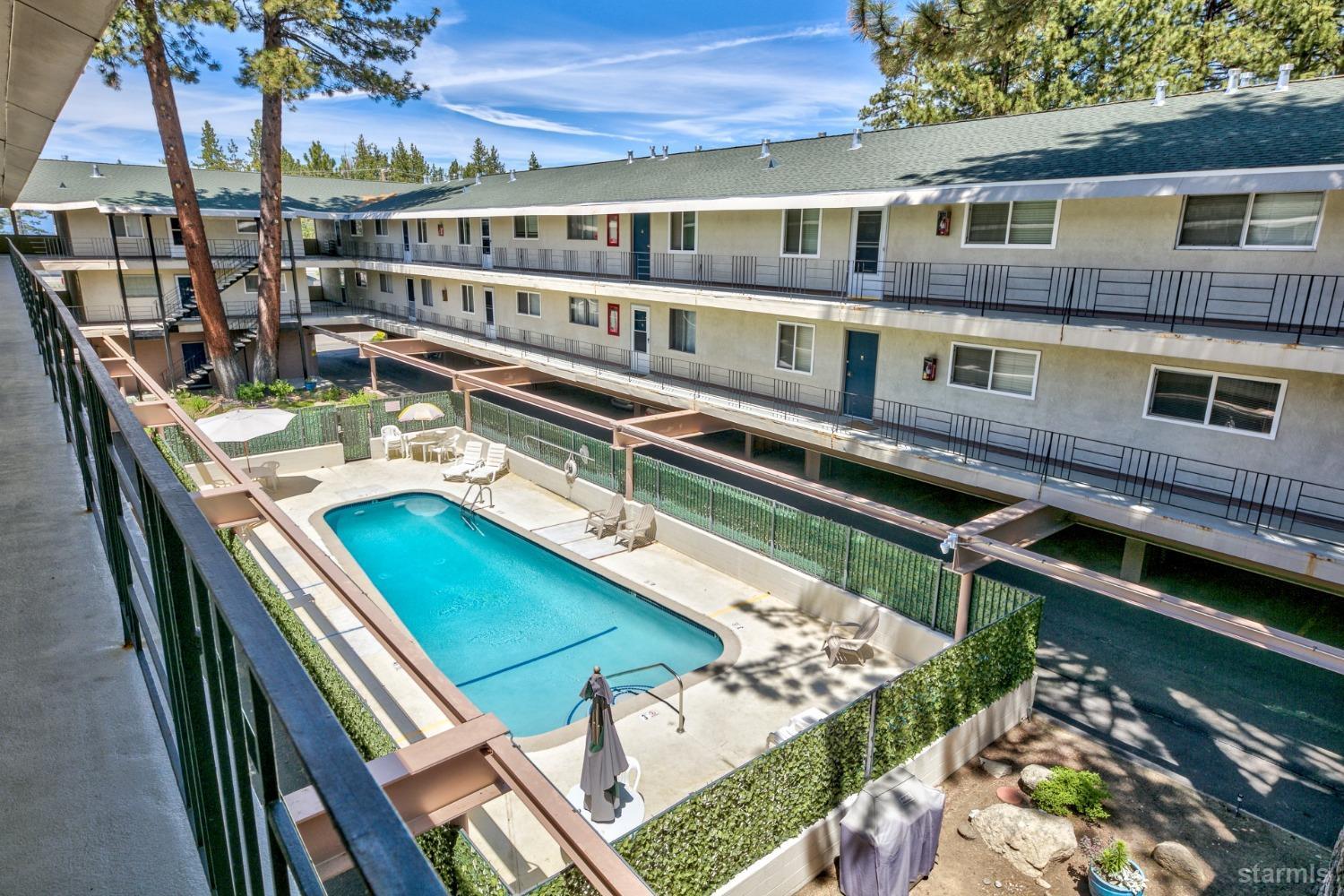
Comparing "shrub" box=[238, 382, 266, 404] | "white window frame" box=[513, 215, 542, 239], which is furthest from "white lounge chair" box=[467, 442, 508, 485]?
"shrub" box=[238, 382, 266, 404]

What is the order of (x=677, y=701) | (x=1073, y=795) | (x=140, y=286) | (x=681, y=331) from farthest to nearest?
(x=140, y=286) → (x=681, y=331) → (x=677, y=701) → (x=1073, y=795)

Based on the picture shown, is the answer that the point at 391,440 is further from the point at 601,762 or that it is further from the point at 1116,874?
the point at 1116,874

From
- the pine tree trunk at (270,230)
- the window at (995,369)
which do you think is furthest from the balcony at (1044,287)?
the pine tree trunk at (270,230)

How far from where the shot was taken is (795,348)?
22.7m

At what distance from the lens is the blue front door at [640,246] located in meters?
27.3

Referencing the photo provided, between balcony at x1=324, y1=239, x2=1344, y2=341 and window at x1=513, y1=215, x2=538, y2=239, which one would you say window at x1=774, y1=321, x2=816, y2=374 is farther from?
window at x1=513, y1=215, x2=538, y2=239

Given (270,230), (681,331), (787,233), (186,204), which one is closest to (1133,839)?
(787,233)

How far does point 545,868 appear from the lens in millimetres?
9477

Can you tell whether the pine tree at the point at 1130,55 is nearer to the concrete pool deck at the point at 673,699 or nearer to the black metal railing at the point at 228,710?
the concrete pool deck at the point at 673,699

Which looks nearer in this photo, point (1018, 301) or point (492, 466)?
point (1018, 301)

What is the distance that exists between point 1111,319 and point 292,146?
363 ft

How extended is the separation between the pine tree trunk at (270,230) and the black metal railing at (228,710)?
101ft

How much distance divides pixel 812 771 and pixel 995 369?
39.2 feet

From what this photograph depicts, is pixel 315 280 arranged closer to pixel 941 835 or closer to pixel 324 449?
pixel 324 449
